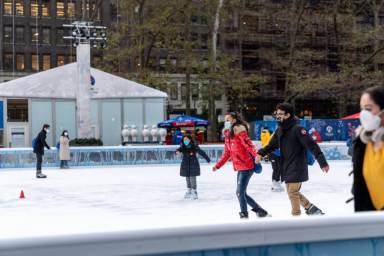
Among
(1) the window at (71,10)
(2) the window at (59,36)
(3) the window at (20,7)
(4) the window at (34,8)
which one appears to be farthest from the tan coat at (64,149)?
(1) the window at (71,10)

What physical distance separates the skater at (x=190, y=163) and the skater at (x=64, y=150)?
10.3 meters

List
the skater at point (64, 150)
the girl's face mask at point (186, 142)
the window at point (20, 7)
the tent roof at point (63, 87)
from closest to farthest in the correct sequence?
the girl's face mask at point (186, 142) → the skater at point (64, 150) → the tent roof at point (63, 87) → the window at point (20, 7)

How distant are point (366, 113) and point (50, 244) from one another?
1.94 metres

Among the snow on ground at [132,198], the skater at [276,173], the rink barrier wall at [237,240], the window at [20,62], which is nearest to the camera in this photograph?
the rink barrier wall at [237,240]

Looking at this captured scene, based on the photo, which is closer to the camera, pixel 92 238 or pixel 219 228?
pixel 92 238

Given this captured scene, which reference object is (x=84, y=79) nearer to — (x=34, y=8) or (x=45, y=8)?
(x=34, y=8)

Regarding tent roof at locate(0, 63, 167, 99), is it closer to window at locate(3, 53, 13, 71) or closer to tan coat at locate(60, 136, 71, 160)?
tan coat at locate(60, 136, 71, 160)

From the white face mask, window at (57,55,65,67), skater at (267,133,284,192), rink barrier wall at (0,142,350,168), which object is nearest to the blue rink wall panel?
the white face mask

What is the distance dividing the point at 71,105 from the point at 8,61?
84.9 ft

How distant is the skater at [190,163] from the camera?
38.6ft

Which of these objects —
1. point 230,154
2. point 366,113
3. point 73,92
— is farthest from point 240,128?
point 73,92

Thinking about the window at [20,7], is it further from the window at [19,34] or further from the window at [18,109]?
the window at [18,109]

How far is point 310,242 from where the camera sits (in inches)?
106

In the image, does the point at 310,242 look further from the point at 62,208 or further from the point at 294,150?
the point at 62,208
